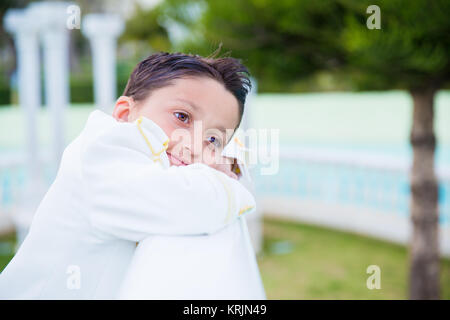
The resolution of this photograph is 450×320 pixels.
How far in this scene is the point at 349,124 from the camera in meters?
10.9

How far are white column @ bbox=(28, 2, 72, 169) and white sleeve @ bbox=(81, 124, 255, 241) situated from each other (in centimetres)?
345

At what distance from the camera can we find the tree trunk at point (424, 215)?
342 centimetres

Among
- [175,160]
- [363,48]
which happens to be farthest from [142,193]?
[363,48]

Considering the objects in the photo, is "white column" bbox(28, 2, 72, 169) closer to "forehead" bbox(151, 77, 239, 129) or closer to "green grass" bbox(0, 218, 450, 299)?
"green grass" bbox(0, 218, 450, 299)

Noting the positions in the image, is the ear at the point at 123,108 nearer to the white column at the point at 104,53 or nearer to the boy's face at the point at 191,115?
the boy's face at the point at 191,115

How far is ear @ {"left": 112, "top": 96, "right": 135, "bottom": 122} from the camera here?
3.33 feet

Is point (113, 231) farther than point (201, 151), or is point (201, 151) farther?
point (201, 151)

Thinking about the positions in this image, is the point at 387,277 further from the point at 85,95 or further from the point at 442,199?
the point at 85,95

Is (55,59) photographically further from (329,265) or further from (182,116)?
(182,116)

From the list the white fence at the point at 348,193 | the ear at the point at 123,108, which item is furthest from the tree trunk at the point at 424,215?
the ear at the point at 123,108
